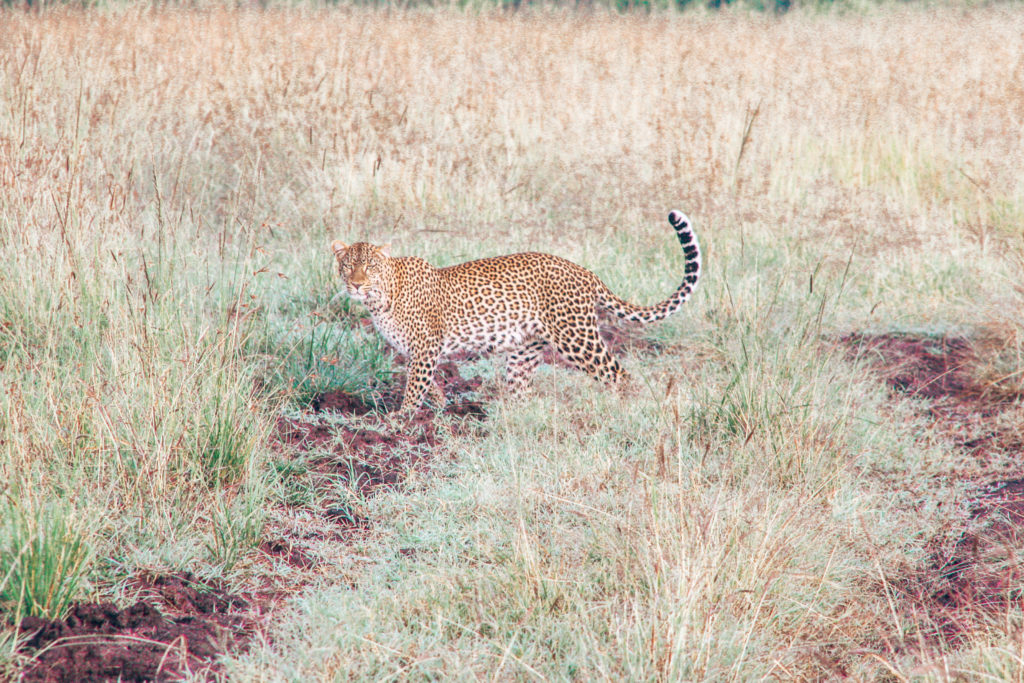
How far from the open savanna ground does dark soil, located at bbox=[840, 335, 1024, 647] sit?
0.02m

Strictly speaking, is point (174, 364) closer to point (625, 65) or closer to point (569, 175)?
point (569, 175)

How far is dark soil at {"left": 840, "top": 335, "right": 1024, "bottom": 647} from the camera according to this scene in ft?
10.4

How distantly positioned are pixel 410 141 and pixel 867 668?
685 cm

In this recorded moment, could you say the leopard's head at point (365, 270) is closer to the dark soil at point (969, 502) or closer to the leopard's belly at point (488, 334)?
the leopard's belly at point (488, 334)

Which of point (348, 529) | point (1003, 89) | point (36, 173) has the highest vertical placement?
point (1003, 89)

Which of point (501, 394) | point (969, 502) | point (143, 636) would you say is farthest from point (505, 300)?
point (143, 636)

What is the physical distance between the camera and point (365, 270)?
5078 mm

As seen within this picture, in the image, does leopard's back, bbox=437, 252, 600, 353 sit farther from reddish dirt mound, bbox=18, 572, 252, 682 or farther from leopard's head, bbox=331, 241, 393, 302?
reddish dirt mound, bbox=18, 572, 252, 682

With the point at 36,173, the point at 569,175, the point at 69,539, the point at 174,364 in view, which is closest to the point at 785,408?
the point at 174,364

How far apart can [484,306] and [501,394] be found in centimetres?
105

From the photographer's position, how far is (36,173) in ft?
18.1

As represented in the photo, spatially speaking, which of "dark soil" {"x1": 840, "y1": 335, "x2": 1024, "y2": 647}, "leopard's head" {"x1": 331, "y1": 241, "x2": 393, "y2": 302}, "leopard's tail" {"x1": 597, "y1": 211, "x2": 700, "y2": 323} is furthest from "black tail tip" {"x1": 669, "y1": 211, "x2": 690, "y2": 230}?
"leopard's head" {"x1": 331, "y1": 241, "x2": 393, "y2": 302}

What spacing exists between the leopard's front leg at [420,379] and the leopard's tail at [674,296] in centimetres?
97

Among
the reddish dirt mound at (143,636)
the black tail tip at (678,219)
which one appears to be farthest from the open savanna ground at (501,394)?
the black tail tip at (678,219)
